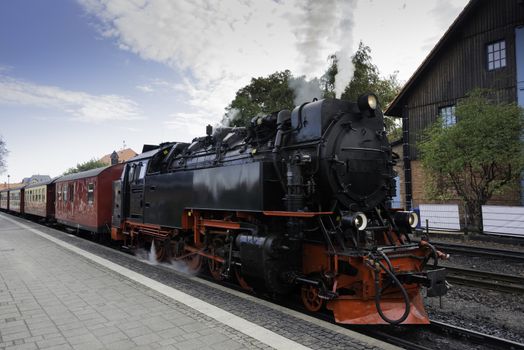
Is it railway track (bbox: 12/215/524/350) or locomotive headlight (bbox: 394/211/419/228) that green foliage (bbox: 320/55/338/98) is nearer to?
locomotive headlight (bbox: 394/211/419/228)

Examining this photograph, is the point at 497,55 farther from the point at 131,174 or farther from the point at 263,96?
the point at 263,96

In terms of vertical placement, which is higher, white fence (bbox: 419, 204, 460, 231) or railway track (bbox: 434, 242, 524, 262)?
white fence (bbox: 419, 204, 460, 231)

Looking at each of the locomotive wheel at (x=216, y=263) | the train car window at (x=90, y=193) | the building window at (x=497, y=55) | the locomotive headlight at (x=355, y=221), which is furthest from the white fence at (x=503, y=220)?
the train car window at (x=90, y=193)

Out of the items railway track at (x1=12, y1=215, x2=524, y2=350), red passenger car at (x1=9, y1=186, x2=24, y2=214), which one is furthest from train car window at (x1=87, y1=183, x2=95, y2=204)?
red passenger car at (x1=9, y1=186, x2=24, y2=214)

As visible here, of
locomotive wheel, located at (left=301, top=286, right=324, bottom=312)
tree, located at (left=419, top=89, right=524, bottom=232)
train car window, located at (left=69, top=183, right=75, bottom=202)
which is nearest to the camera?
locomotive wheel, located at (left=301, top=286, right=324, bottom=312)

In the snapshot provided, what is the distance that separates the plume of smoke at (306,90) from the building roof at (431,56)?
518 inches

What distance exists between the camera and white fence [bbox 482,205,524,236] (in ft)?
38.2

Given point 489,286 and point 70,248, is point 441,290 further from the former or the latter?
point 70,248

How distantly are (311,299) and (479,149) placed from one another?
1085 cm

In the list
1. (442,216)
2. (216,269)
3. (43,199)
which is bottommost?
(216,269)

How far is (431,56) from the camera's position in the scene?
18.1 meters

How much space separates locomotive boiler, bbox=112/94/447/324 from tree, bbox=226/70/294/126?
69.4 ft

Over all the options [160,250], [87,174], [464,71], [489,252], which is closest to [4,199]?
[87,174]

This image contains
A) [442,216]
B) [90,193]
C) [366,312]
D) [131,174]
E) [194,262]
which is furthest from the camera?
[442,216]
